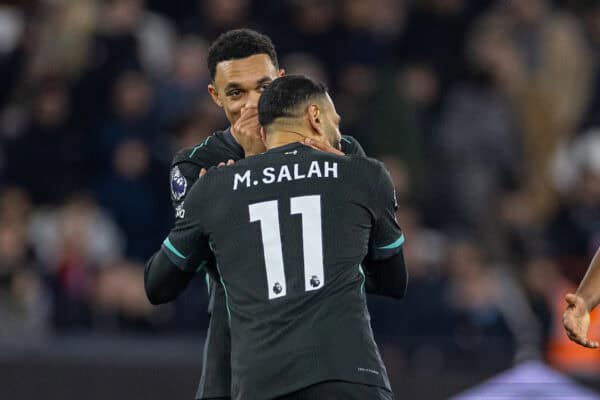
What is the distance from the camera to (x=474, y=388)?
761 cm

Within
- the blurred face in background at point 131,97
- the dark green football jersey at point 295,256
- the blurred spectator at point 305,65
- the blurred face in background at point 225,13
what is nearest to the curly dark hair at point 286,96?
the dark green football jersey at point 295,256

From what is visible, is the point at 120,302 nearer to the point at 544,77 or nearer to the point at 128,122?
the point at 128,122

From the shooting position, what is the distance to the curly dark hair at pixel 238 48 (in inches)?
184

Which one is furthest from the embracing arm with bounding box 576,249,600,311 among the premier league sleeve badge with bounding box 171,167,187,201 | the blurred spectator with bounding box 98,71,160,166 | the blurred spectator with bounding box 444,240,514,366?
the blurred spectator with bounding box 98,71,160,166

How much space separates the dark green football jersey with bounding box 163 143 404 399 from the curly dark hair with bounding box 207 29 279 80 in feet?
1.95

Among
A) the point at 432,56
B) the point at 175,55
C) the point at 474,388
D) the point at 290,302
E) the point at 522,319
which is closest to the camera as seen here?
the point at 290,302

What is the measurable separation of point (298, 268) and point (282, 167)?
0.33 m

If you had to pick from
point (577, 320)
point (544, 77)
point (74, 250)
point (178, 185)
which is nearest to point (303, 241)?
point (178, 185)

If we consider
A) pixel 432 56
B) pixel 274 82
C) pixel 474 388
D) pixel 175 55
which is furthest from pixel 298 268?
pixel 432 56

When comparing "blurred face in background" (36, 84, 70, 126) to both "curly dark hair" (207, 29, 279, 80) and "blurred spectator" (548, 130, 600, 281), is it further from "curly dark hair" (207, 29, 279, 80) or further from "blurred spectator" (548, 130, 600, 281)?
"curly dark hair" (207, 29, 279, 80)

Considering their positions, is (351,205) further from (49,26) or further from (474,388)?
(49,26)

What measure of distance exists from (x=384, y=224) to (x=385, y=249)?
0.32 feet

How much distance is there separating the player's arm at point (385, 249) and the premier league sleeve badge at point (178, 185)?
70cm

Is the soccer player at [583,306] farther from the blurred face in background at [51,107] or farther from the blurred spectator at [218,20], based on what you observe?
the blurred spectator at [218,20]
